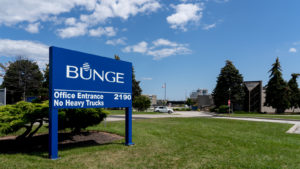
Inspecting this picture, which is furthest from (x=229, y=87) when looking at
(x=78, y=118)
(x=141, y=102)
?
(x=78, y=118)

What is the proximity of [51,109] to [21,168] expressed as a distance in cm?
160

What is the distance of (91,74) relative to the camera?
23.4 ft

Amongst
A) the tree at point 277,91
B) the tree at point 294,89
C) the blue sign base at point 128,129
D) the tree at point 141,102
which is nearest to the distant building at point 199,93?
the tree at point 294,89

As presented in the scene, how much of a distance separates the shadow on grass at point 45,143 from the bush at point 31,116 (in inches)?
19.9

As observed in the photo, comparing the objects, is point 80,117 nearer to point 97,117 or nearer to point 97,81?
point 97,117

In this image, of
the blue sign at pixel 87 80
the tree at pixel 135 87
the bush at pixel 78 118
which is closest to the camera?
the blue sign at pixel 87 80

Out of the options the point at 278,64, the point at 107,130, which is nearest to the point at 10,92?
the point at 107,130

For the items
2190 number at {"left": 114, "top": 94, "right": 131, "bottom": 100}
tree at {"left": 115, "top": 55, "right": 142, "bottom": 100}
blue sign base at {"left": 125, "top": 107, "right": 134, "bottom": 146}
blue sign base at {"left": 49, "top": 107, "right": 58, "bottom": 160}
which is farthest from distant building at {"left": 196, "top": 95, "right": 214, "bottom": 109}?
blue sign base at {"left": 49, "top": 107, "right": 58, "bottom": 160}

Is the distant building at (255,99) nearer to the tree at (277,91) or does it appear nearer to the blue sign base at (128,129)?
the tree at (277,91)

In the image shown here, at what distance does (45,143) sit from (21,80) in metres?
54.6

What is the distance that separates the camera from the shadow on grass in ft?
22.7

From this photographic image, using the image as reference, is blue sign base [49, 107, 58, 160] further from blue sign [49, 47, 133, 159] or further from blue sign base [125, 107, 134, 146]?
blue sign base [125, 107, 134, 146]

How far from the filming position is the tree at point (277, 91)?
155ft

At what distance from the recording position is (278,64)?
49.2 meters
